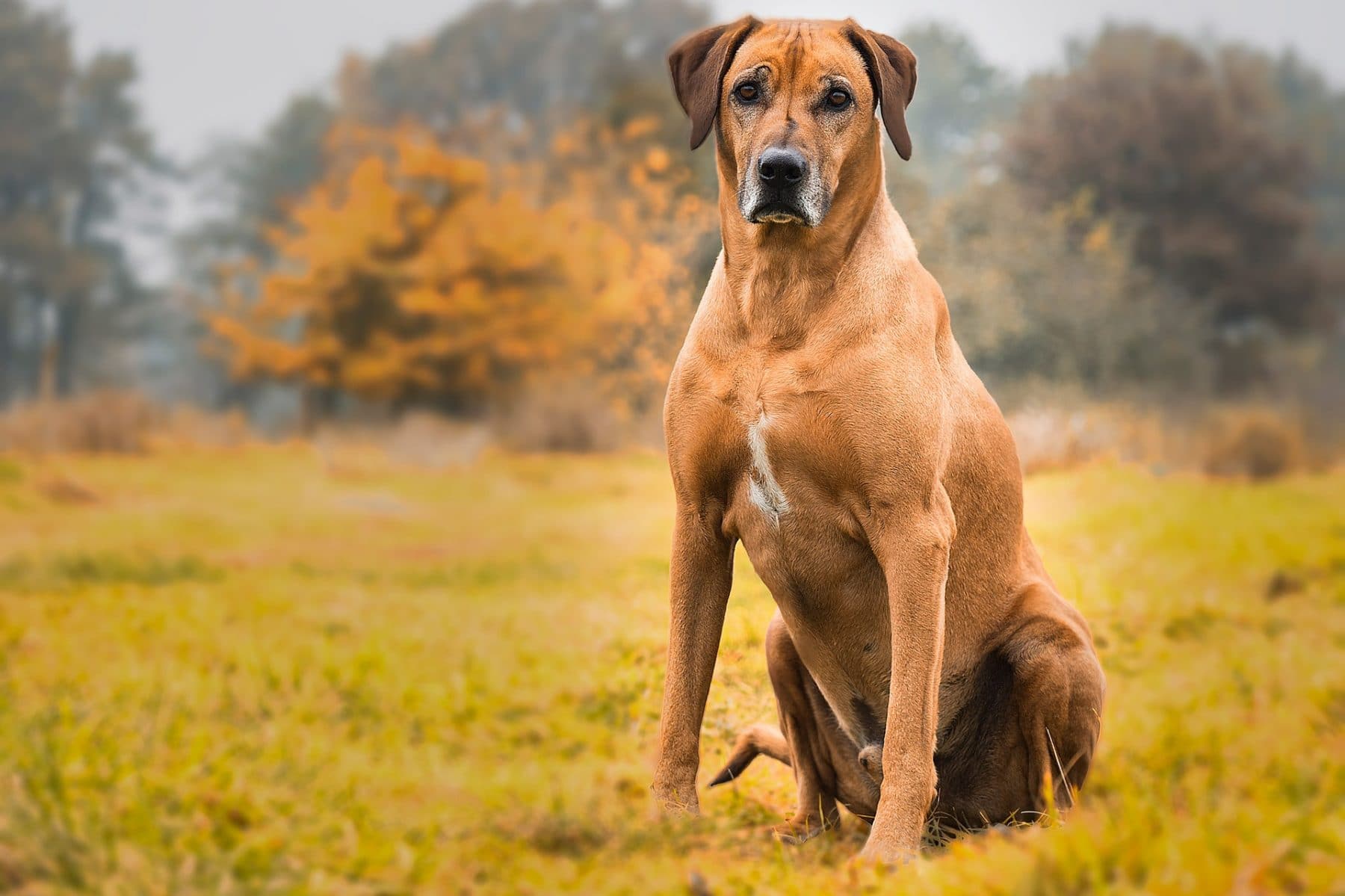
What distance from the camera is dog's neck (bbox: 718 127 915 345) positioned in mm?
3170

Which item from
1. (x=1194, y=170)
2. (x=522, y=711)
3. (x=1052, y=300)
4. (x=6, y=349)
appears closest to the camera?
(x=522, y=711)

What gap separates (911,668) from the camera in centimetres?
Result: 301

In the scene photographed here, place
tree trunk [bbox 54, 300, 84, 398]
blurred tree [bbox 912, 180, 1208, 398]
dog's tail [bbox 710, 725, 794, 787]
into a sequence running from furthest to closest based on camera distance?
blurred tree [bbox 912, 180, 1208, 398]
tree trunk [bbox 54, 300, 84, 398]
dog's tail [bbox 710, 725, 794, 787]

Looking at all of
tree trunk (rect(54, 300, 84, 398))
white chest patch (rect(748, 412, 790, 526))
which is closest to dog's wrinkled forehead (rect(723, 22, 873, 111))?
white chest patch (rect(748, 412, 790, 526))

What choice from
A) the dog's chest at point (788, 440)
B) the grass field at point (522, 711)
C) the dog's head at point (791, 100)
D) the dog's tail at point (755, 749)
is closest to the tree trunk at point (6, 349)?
the grass field at point (522, 711)

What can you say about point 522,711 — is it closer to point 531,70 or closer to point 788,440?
point 788,440

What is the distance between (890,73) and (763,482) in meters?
1.21

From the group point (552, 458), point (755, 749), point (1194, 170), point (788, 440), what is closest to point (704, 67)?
point (788, 440)

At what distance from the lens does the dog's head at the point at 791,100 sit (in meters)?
3.05

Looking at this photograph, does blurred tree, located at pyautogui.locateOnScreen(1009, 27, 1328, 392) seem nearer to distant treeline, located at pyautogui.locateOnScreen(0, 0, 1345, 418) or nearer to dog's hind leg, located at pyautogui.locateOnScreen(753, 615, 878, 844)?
distant treeline, located at pyautogui.locateOnScreen(0, 0, 1345, 418)

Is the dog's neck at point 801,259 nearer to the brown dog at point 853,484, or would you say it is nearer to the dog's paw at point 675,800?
the brown dog at point 853,484

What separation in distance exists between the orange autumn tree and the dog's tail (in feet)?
36.0

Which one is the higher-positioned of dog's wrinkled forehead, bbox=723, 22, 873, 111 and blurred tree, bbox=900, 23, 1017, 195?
blurred tree, bbox=900, 23, 1017, 195

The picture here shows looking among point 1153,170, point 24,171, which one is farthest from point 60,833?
point 1153,170
